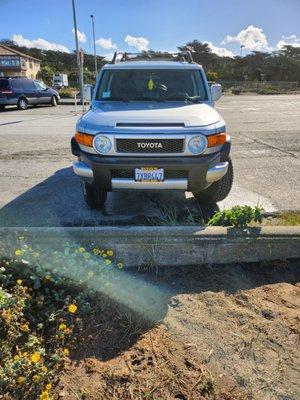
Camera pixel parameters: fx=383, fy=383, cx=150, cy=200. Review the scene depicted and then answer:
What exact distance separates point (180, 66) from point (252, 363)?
427cm

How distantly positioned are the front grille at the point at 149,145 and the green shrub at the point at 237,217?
2.74ft

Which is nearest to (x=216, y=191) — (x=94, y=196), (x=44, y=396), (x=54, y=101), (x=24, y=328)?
(x=94, y=196)

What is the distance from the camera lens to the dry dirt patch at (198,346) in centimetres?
240

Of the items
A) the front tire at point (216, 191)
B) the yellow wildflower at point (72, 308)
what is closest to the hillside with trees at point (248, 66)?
the front tire at point (216, 191)

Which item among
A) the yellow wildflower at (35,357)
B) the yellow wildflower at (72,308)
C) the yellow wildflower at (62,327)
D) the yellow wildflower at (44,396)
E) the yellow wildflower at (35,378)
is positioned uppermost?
the yellow wildflower at (72,308)

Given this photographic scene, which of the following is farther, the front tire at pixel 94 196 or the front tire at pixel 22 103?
the front tire at pixel 22 103

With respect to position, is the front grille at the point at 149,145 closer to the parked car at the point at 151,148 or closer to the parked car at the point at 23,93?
the parked car at the point at 151,148

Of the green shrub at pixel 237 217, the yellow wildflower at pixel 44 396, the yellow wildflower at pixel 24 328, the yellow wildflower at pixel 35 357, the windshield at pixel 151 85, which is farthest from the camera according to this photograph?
the windshield at pixel 151 85

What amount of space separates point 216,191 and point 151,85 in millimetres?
1805

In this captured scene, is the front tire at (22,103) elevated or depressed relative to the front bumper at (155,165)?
depressed

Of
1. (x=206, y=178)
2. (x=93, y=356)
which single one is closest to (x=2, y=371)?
(x=93, y=356)

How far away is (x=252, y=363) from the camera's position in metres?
2.59

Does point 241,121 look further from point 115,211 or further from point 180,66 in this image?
point 115,211

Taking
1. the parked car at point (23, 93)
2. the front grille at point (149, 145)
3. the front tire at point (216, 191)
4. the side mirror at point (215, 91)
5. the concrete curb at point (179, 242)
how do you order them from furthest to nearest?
the parked car at point (23, 93), the side mirror at point (215, 91), the front tire at point (216, 191), the front grille at point (149, 145), the concrete curb at point (179, 242)
